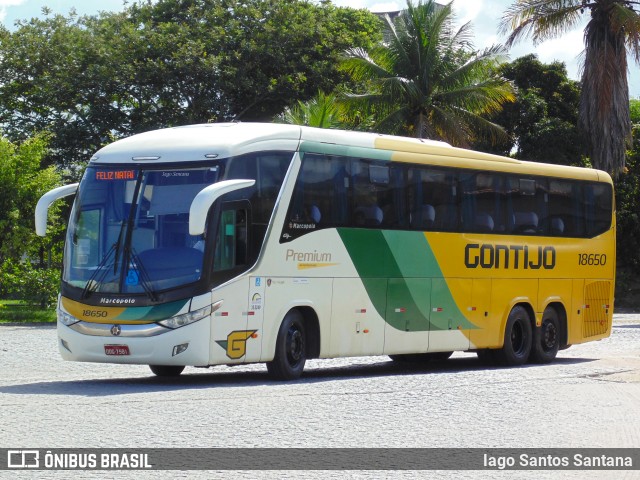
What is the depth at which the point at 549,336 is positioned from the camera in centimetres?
2291

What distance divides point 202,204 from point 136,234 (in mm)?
1441

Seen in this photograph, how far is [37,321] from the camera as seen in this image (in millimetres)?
35562

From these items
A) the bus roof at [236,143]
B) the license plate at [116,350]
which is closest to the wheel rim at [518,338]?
the bus roof at [236,143]

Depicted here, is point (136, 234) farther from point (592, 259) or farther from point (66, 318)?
point (592, 259)

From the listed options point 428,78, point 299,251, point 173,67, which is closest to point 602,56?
point 428,78

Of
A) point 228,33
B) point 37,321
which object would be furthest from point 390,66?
point 37,321

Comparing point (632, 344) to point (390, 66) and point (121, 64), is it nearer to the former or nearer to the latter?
point (390, 66)

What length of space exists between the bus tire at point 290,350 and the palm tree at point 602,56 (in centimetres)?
2659

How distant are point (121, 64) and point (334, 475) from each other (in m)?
41.5

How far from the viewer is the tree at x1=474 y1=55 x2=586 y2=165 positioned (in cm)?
5178

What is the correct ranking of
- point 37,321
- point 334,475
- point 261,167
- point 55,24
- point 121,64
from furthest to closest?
point 55,24
point 121,64
point 37,321
point 261,167
point 334,475

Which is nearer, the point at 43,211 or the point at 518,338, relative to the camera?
the point at 43,211

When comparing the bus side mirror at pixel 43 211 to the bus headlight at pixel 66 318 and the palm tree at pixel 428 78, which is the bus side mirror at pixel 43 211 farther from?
the palm tree at pixel 428 78

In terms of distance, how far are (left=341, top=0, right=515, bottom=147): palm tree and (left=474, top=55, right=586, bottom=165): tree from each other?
30.1 feet
